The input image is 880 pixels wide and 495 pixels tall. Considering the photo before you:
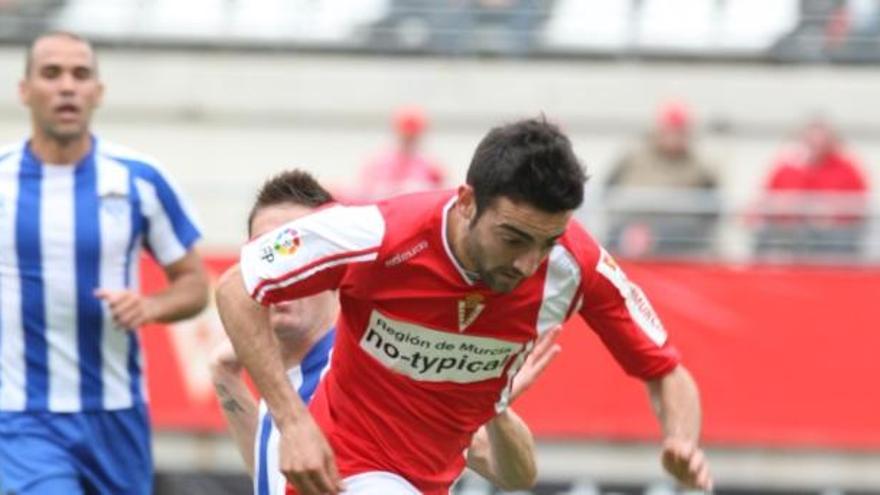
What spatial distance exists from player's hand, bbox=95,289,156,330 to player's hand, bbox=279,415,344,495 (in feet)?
6.92

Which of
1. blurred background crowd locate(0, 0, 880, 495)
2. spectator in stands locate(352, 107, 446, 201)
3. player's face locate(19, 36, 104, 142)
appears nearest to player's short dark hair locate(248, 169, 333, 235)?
player's face locate(19, 36, 104, 142)

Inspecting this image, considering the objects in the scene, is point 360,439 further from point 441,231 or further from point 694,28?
point 694,28

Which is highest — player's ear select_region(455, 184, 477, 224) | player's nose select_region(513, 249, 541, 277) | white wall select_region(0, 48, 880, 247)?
player's ear select_region(455, 184, 477, 224)

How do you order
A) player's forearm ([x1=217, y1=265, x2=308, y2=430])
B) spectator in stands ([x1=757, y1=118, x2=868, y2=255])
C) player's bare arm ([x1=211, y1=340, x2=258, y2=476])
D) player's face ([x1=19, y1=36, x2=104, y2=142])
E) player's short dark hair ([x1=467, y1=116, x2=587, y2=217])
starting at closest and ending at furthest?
player's short dark hair ([x1=467, y1=116, x2=587, y2=217]), player's forearm ([x1=217, y1=265, x2=308, y2=430]), player's bare arm ([x1=211, y1=340, x2=258, y2=476]), player's face ([x1=19, y1=36, x2=104, y2=142]), spectator in stands ([x1=757, y1=118, x2=868, y2=255])

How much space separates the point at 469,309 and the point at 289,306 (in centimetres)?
85

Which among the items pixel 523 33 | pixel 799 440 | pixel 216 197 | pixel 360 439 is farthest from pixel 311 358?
pixel 523 33

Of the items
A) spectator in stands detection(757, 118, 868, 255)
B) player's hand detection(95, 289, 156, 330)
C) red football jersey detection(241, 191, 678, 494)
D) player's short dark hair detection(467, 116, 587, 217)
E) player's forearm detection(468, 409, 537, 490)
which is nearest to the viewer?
player's short dark hair detection(467, 116, 587, 217)

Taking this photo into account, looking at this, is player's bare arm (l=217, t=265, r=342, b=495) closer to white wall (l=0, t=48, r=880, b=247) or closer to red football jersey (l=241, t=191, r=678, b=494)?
red football jersey (l=241, t=191, r=678, b=494)

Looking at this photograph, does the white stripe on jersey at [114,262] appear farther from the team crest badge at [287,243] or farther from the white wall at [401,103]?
the white wall at [401,103]

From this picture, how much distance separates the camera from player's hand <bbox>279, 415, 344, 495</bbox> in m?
5.73

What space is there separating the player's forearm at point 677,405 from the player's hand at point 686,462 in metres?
0.03

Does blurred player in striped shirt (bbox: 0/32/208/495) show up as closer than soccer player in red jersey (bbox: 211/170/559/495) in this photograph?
No

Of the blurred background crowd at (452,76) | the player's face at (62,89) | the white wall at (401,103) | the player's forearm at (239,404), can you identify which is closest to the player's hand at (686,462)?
the player's forearm at (239,404)

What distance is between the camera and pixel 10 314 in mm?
7973
